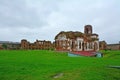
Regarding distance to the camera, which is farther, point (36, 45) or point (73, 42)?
point (36, 45)

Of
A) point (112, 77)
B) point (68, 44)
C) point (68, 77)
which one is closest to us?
point (68, 77)

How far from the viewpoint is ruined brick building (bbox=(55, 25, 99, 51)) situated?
75.9 m

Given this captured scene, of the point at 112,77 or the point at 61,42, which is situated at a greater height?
the point at 61,42

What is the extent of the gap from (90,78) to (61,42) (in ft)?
187

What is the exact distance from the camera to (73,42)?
252 ft

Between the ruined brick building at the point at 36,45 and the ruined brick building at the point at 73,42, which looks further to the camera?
the ruined brick building at the point at 36,45

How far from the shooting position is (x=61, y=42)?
76.2 metres

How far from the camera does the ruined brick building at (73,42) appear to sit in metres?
75.9

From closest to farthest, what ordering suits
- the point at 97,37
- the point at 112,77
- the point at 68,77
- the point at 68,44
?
1. the point at 68,77
2. the point at 112,77
3. the point at 68,44
4. the point at 97,37

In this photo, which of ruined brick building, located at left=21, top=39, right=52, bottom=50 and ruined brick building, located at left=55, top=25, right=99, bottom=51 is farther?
ruined brick building, located at left=21, top=39, right=52, bottom=50

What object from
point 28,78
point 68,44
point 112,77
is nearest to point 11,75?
point 28,78

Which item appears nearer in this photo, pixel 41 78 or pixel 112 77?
pixel 41 78

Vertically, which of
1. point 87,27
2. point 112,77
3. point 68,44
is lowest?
point 112,77

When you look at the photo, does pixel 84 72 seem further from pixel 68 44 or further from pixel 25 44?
pixel 25 44
